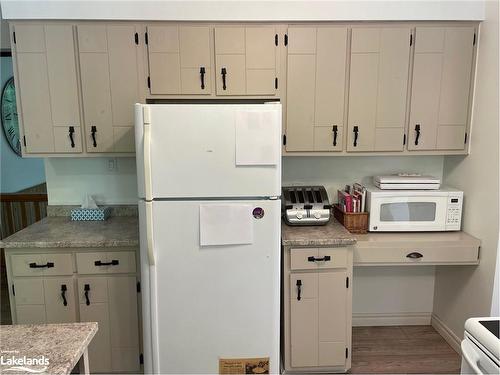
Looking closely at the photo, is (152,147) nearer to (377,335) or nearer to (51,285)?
(51,285)

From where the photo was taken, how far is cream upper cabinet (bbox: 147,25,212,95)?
2.36 m

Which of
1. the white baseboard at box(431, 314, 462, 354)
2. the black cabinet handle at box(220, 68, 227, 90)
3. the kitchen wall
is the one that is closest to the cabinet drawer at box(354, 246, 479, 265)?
the kitchen wall

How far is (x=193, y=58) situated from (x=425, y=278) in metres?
2.50

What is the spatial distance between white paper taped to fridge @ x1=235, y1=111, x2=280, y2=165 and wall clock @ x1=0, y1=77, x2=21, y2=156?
3041 millimetres

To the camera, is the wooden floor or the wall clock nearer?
the wooden floor

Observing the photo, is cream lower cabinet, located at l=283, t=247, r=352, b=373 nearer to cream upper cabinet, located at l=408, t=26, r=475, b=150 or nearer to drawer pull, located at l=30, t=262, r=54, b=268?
cream upper cabinet, located at l=408, t=26, r=475, b=150

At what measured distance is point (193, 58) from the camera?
238cm

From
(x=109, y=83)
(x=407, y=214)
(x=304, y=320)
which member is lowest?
(x=304, y=320)

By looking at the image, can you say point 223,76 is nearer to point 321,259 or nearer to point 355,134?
point 355,134

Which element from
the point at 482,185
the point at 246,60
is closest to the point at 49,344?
the point at 246,60

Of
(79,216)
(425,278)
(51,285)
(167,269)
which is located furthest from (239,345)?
(425,278)

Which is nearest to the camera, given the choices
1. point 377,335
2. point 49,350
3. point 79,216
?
point 49,350

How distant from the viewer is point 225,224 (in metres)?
2.00

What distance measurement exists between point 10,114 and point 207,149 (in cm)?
311
